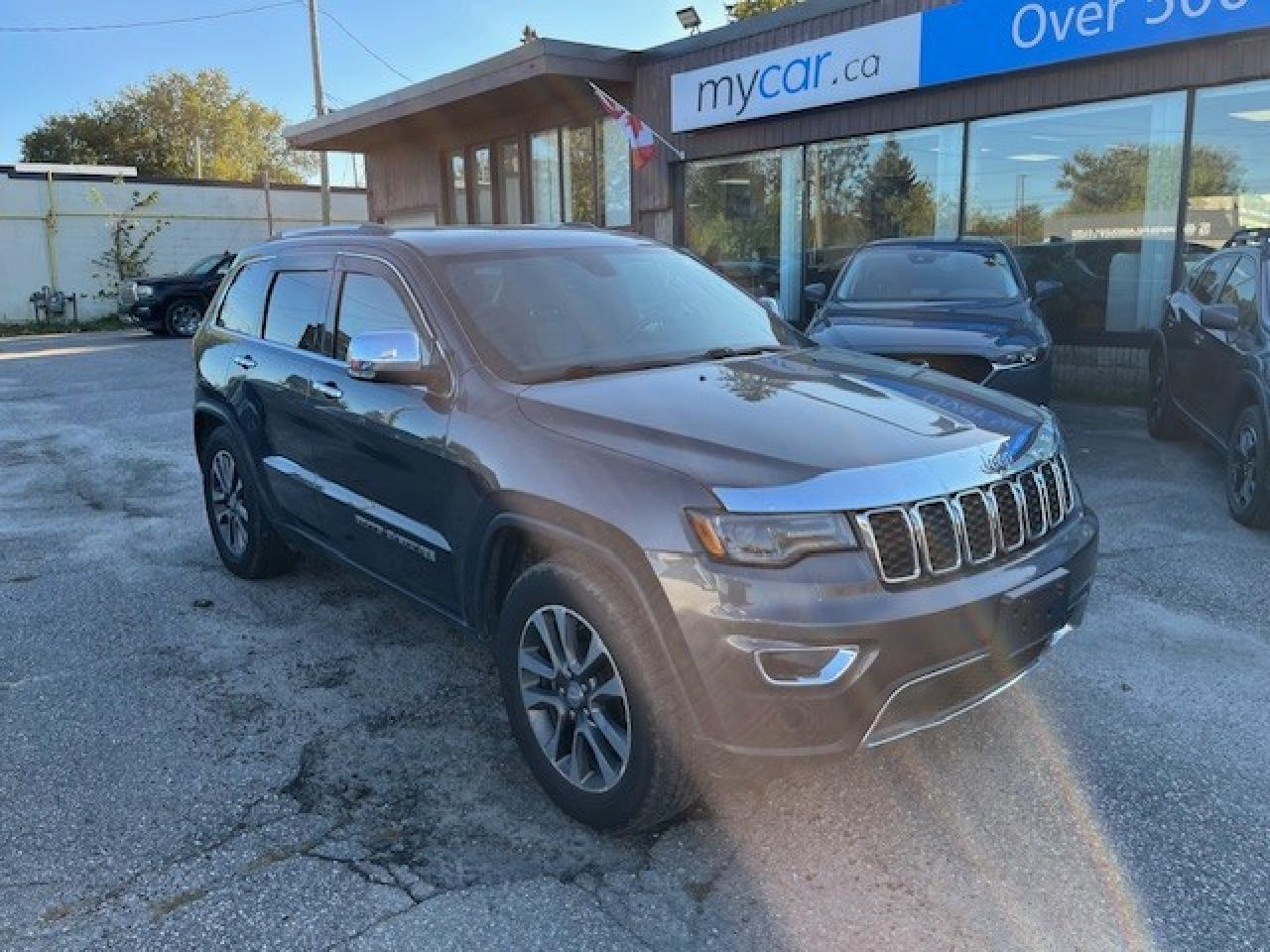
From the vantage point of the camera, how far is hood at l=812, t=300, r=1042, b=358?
23.6 feet

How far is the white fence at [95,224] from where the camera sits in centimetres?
2614

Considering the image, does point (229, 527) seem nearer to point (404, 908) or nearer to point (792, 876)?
point (404, 908)

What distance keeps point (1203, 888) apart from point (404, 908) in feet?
6.87

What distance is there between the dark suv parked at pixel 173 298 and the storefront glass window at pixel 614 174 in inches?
361

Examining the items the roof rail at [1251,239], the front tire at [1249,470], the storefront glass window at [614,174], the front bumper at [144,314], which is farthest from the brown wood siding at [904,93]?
the front bumper at [144,314]

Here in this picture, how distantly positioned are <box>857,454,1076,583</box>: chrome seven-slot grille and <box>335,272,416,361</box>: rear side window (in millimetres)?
1914

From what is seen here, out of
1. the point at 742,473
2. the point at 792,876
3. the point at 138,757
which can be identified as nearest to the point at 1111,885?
the point at 792,876

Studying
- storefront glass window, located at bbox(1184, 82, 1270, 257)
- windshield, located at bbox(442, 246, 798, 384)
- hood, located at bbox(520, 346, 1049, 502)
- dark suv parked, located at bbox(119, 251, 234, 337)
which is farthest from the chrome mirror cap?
dark suv parked, located at bbox(119, 251, 234, 337)

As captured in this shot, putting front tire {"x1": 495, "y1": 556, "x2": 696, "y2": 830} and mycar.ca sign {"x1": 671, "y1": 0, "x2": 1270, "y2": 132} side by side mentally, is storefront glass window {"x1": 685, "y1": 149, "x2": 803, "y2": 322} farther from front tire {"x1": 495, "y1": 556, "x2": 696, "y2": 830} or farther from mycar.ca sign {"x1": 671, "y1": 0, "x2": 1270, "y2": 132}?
front tire {"x1": 495, "y1": 556, "x2": 696, "y2": 830}

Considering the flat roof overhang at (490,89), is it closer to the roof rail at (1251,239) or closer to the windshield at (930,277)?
the windshield at (930,277)

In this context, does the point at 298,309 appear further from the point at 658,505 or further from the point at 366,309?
the point at 658,505

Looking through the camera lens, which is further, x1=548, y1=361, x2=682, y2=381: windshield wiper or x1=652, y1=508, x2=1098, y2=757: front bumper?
x1=548, y1=361, x2=682, y2=381: windshield wiper

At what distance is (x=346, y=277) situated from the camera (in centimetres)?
424

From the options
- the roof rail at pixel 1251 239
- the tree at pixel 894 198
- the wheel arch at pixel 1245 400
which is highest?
the tree at pixel 894 198
